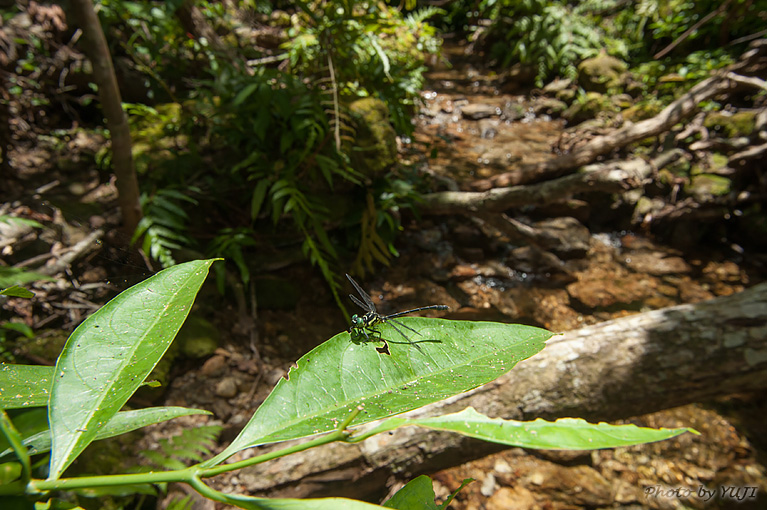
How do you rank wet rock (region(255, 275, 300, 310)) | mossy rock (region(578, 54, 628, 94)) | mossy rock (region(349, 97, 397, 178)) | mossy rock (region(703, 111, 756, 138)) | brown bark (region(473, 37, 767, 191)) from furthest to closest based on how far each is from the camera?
mossy rock (region(578, 54, 628, 94))
mossy rock (region(703, 111, 756, 138))
brown bark (region(473, 37, 767, 191))
mossy rock (region(349, 97, 397, 178))
wet rock (region(255, 275, 300, 310))

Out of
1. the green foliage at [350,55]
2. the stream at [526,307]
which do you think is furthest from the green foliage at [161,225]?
the green foliage at [350,55]

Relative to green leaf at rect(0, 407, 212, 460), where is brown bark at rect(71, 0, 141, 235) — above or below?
above

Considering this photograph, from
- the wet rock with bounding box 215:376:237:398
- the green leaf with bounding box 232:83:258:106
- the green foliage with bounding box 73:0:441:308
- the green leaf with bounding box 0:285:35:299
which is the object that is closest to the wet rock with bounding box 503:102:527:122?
the green foliage with bounding box 73:0:441:308

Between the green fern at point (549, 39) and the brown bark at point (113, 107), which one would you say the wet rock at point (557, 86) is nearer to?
the green fern at point (549, 39)

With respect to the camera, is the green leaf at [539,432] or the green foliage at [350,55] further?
the green foliage at [350,55]

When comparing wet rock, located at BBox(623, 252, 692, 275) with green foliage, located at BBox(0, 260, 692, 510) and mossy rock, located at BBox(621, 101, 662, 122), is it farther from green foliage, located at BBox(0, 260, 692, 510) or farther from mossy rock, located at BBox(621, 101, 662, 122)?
green foliage, located at BBox(0, 260, 692, 510)

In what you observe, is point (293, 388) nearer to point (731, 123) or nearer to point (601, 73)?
point (731, 123)

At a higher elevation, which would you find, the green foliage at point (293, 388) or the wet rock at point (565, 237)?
the green foliage at point (293, 388)

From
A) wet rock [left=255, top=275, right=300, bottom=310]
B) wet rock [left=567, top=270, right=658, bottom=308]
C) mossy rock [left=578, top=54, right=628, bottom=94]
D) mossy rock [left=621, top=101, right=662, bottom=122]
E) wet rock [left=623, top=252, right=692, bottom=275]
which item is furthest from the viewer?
mossy rock [left=578, top=54, right=628, bottom=94]

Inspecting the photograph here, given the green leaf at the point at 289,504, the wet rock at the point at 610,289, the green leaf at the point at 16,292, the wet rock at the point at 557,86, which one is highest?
the wet rock at the point at 557,86
